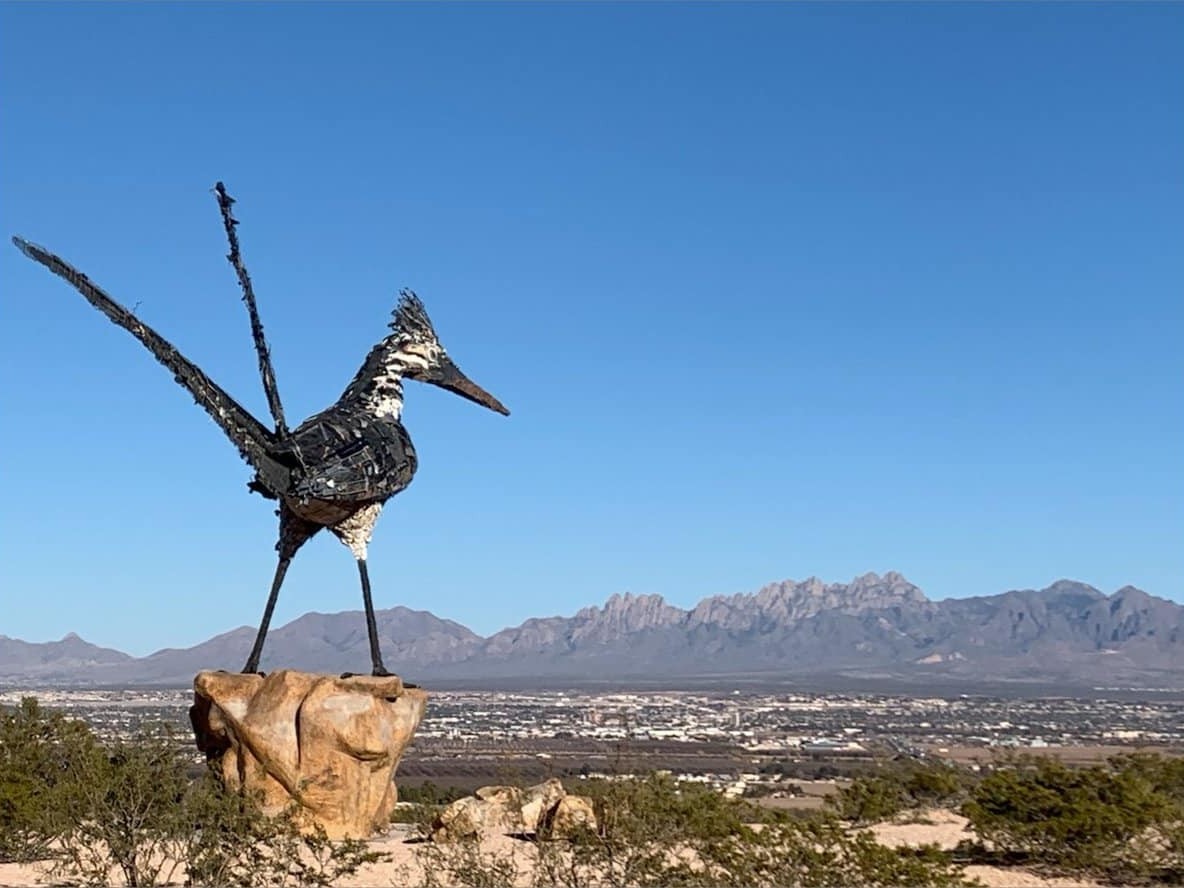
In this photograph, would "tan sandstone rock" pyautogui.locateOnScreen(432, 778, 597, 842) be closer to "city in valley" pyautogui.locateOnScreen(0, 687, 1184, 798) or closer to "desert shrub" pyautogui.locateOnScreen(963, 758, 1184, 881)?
"city in valley" pyautogui.locateOnScreen(0, 687, 1184, 798)

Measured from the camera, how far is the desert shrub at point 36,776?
14641 mm

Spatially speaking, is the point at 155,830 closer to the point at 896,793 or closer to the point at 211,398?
the point at 211,398

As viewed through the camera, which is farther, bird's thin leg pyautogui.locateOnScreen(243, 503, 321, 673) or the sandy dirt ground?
bird's thin leg pyautogui.locateOnScreen(243, 503, 321, 673)

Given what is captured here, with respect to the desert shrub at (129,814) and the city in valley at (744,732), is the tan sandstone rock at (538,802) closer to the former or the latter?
the city in valley at (744,732)

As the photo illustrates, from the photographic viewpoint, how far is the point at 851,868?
43.8ft

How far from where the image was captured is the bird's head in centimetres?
1808

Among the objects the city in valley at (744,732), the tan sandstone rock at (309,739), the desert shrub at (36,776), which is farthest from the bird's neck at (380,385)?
the desert shrub at (36,776)

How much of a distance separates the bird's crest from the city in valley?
5.82 m

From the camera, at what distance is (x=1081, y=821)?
17.0m

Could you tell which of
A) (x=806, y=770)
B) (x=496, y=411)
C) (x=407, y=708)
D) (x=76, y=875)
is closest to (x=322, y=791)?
(x=407, y=708)

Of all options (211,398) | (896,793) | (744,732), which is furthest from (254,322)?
(744,732)

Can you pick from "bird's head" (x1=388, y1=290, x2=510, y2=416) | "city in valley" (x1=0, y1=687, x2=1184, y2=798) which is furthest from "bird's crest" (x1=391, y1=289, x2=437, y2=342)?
"city in valley" (x1=0, y1=687, x2=1184, y2=798)

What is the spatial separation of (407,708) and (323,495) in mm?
2856

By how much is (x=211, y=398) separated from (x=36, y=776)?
585 cm
